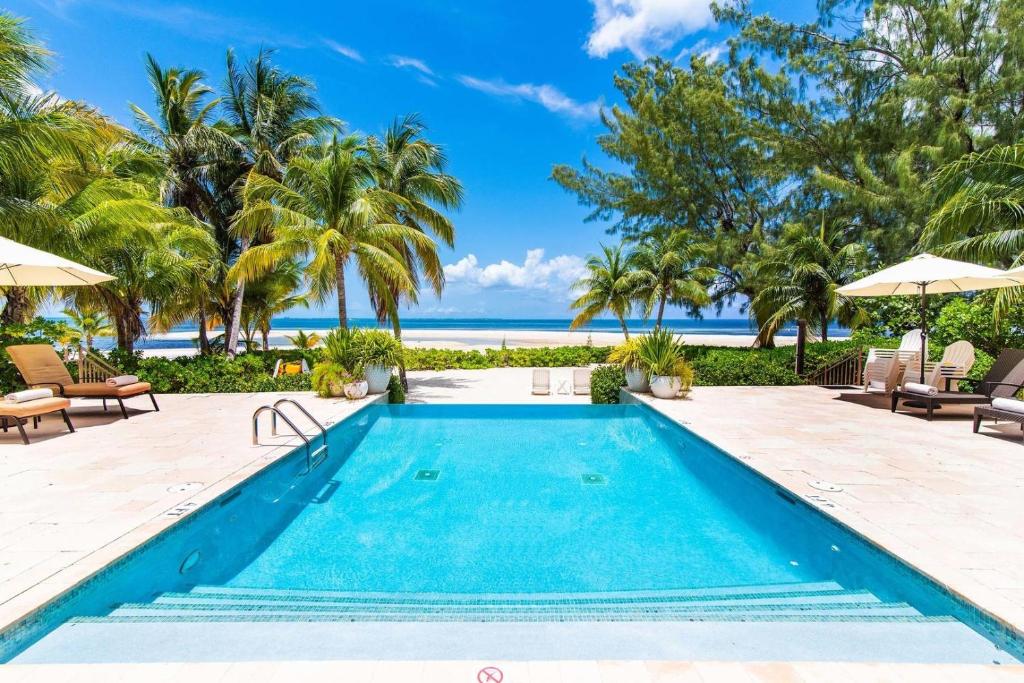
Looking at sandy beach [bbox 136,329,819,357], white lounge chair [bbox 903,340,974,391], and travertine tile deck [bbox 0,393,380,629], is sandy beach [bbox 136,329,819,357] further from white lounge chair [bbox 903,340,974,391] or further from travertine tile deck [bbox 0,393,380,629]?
travertine tile deck [bbox 0,393,380,629]

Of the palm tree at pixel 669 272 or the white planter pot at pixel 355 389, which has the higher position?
the palm tree at pixel 669 272

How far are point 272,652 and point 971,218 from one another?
13546 mm

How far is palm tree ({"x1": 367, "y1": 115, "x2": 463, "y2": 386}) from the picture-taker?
574 inches

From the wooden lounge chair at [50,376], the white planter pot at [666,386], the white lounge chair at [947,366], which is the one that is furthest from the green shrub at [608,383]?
the wooden lounge chair at [50,376]

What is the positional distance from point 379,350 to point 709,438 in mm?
6913

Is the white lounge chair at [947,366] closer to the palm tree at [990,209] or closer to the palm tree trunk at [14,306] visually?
the palm tree at [990,209]

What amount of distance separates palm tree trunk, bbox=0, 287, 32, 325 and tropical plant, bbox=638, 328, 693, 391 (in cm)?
1303

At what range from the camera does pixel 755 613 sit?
9.77 ft

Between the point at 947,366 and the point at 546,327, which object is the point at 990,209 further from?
the point at 546,327

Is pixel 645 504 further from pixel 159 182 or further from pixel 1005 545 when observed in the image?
pixel 159 182

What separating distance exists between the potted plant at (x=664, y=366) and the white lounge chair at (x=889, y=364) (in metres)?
3.60

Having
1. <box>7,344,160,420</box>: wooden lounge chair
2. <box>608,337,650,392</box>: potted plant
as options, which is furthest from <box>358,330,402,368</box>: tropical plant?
<box>608,337,650,392</box>: potted plant

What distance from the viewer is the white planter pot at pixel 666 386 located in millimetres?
9978

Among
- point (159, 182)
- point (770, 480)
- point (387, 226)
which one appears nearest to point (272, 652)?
point (770, 480)
